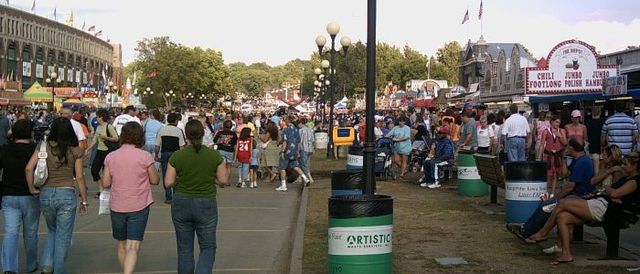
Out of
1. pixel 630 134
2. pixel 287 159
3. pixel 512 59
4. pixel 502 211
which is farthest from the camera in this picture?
pixel 512 59

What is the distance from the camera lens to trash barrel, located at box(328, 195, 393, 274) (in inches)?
262

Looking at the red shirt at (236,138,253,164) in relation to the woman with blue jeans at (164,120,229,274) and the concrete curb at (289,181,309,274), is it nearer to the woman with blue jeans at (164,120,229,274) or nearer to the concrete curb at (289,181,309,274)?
the concrete curb at (289,181,309,274)

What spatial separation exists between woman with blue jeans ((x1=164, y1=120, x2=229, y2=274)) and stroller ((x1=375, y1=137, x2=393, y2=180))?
41.5 ft

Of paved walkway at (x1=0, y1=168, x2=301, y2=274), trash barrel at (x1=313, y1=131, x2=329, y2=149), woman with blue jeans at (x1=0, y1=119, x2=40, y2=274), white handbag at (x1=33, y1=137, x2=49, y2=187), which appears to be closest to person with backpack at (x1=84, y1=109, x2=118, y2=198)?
paved walkway at (x1=0, y1=168, x2=301, y2=274)

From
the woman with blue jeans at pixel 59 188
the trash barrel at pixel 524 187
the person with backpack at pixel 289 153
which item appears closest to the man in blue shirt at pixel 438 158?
the person with backpack at pixel 289 153

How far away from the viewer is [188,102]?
399ft

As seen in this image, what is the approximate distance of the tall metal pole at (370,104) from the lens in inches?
319

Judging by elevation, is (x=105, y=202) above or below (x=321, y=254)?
above

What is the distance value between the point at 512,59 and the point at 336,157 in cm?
2042

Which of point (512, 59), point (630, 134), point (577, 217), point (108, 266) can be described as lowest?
point (108, 266)

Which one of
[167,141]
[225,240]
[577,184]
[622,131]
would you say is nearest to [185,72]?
[167,141]

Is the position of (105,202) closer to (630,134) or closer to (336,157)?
(630,134)

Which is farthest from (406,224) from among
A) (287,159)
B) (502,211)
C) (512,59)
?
(512,59)

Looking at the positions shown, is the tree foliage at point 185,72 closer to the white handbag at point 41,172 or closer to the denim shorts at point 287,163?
the denim shorts at point 287,163
